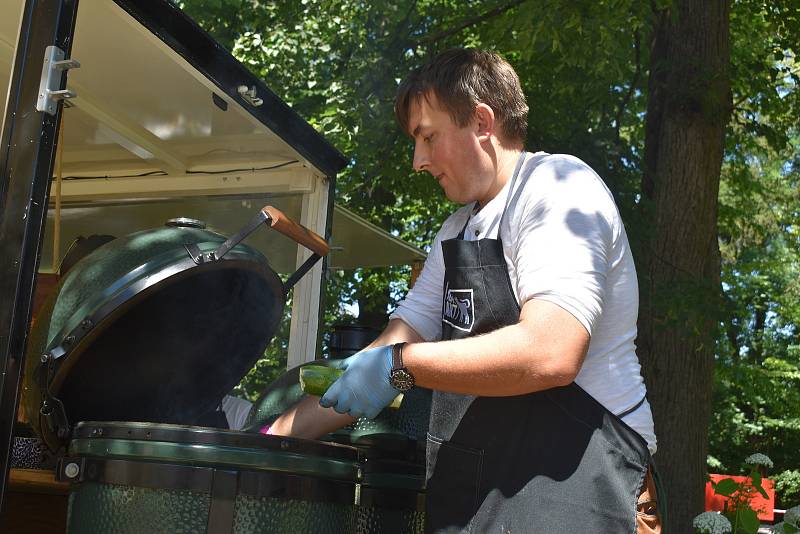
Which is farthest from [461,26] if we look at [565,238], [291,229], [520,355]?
[520,355]

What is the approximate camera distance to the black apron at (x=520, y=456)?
1746 millimetres

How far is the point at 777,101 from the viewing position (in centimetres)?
885

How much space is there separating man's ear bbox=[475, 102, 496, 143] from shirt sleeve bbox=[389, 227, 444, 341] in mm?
347

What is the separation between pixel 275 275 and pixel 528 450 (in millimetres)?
1024

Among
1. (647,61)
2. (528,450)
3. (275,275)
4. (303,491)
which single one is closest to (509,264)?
(528,450)

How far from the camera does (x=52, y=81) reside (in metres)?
2.15

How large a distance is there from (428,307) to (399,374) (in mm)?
587

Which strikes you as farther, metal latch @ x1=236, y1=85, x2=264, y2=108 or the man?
metal latch @ x1=236, y1=85, x2=264, y2=108

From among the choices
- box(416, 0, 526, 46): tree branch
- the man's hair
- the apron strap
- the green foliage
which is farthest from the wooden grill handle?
box(416, 0, 526, 46): tree branch

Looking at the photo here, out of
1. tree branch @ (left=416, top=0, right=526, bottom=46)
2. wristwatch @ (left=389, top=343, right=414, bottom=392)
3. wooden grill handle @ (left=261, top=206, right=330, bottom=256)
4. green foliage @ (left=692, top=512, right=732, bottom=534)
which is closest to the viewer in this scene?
wristwatch @ (left=389, top=343, right=414, bottom=392)

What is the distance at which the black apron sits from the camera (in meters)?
1.75

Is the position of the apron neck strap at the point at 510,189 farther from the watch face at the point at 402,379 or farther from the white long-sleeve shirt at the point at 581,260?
the watch face at the point at 402,379

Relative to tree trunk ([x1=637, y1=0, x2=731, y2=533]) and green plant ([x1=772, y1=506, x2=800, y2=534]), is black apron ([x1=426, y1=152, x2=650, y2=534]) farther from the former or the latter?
tree trunk ([x1=637, y1=0, x2=731, y2=533])

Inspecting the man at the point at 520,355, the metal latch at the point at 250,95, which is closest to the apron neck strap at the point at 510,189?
the man at the point at 520,355
